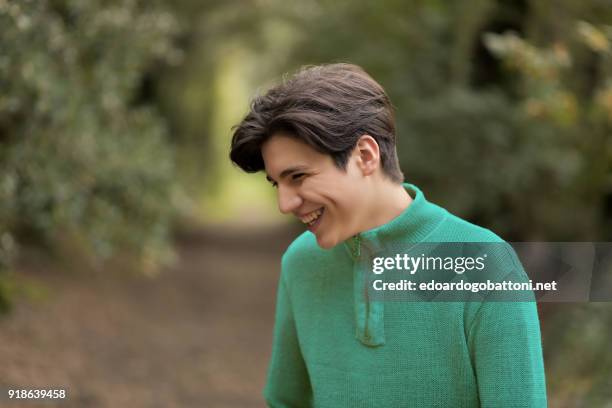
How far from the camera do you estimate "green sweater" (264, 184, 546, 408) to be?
157 centimetres

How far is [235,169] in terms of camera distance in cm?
454

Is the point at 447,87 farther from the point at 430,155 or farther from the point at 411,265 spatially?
the point at 411,265

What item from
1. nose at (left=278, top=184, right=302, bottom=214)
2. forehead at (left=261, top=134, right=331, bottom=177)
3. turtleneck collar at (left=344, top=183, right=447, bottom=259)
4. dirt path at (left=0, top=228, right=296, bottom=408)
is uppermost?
dirt path at (left=0, top=228, right=296, bottom=408)

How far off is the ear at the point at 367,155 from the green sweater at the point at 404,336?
0.47 ft

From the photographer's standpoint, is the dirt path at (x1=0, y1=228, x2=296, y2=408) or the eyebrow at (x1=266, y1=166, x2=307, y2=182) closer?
the eyebrow at (x1=266, y1=166, x2=307, y2=182)

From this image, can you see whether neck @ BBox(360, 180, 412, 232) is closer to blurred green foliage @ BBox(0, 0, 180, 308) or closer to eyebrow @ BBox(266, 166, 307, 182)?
eyebrow @ BBox(266, 166, 307, 182)

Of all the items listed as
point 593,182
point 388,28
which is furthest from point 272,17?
point 593,182

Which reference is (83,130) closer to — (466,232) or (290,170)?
(290,170)

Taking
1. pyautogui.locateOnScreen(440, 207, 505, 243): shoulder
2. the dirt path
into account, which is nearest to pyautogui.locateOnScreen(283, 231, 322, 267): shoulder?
pyautogui.locateOnScreen(440, 207, 505, 243): shoulder

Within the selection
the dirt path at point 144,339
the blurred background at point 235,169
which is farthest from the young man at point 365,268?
the dirt path at point 144,339

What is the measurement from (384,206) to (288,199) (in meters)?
0.25

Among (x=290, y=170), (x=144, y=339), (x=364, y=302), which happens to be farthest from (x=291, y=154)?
(x=144, y=339)

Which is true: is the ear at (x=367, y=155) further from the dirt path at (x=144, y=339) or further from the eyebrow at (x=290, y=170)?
the dirt path at (x=144, y=339)

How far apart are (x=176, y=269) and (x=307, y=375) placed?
10255 millimetres
